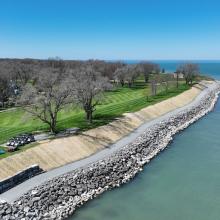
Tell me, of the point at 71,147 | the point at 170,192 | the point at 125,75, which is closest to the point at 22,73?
the point at 125,75

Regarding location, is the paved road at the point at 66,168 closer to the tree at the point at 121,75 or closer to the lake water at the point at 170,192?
the lake water at the point at 170,192

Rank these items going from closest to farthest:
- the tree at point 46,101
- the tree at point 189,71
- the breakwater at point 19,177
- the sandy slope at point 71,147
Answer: the breakwater at point 19,177 < the sandy slope at point 71,147 < the tree at point 46,101 < the tree at point 189,71

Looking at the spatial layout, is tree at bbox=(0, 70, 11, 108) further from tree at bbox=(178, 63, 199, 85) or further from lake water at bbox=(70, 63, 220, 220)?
tree at bbox=(178, 63, 199, 85)

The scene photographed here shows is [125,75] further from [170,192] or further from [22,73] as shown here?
[170,192]

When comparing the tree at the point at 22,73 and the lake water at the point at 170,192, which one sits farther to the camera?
the tree at the point at 22,73

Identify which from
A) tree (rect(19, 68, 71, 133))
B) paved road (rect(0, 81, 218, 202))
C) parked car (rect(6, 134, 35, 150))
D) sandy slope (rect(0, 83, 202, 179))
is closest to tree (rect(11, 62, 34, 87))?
sandy slope (rect(0, 83, 202, 179))

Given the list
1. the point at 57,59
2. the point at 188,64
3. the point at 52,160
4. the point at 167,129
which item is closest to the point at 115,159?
the point at 52,160

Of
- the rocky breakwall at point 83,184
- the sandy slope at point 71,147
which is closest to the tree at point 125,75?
the sandy slope at point 71,147
